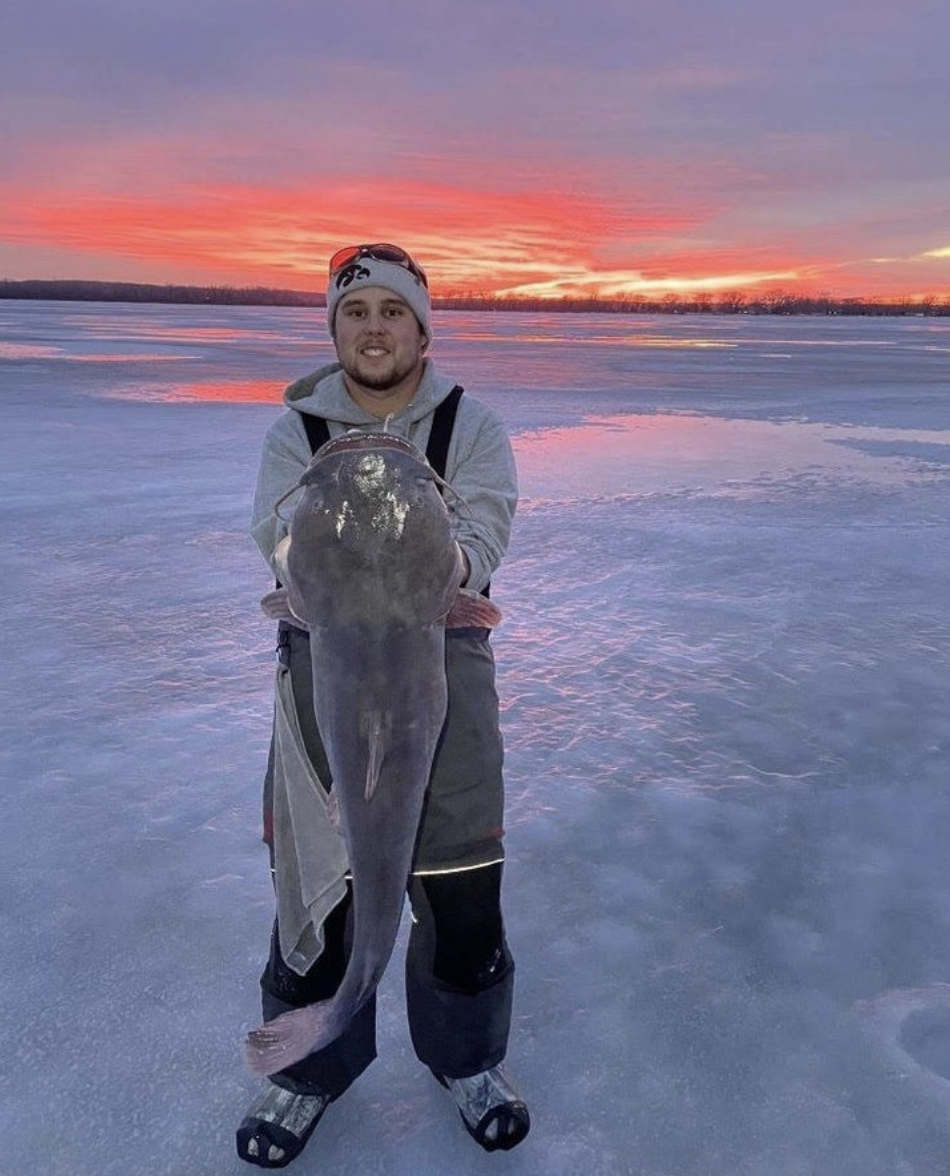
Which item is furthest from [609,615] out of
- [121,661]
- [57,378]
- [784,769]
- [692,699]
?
[57,378]

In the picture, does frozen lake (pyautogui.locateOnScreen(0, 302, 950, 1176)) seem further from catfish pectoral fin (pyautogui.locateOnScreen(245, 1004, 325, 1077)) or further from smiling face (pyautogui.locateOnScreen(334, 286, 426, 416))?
smiling face (pyautogui.locateOnScreen(334, 286, 426, 416))

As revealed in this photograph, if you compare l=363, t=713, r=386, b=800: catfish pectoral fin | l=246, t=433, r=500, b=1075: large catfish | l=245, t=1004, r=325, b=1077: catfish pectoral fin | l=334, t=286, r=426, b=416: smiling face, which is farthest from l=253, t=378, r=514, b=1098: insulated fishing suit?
l=363, t=713, r=386, b=800: catfish pectoral fin

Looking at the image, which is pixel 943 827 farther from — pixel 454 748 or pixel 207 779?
pixel 207 779

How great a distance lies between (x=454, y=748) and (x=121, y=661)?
3.45m

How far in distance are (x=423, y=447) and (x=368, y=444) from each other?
1.96 feet

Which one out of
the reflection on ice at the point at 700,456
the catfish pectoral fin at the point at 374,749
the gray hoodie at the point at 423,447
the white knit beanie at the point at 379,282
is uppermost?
the white knit beanie at the point at 379,282

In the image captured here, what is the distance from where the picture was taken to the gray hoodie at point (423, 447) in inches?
94.1

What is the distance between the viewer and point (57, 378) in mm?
18984

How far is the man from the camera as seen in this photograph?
2.45 metres

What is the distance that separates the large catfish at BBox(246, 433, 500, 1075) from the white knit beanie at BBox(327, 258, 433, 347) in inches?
32.9

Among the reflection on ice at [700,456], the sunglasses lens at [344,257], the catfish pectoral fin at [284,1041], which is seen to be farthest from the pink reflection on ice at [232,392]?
the catfish pectoral fin at [284,1041]

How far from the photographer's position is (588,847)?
3.76 metres

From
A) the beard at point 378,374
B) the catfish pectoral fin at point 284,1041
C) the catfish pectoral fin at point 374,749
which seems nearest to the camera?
the catfish pectoral fin at point 374,749

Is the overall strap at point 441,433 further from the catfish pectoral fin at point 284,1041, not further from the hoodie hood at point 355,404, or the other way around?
the catfish pectoral fin at point 284,1041
